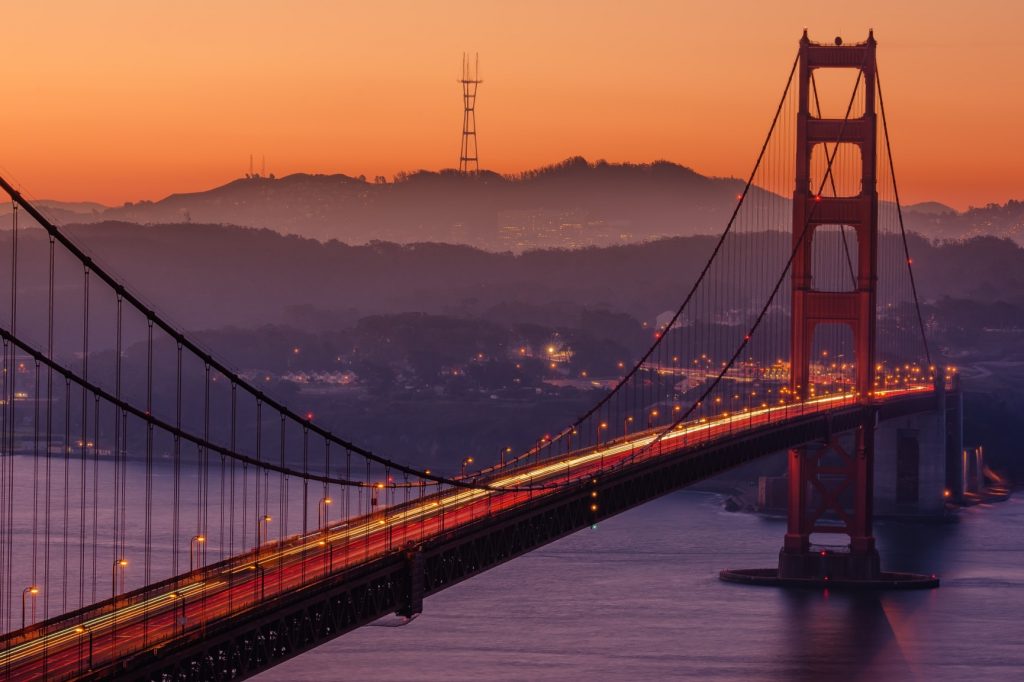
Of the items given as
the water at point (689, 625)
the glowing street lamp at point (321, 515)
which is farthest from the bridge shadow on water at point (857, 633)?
the glowing street lamp at point (321, 515)

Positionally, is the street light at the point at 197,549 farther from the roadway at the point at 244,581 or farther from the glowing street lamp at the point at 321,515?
the glowing street lamp at the point at 321,515

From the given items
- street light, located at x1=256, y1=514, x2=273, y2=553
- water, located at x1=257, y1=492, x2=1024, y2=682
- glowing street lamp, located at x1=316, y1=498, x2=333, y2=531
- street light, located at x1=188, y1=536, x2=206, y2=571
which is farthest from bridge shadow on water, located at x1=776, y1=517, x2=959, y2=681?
street light, located at x1=188, y1=536, x2=206, y2=571

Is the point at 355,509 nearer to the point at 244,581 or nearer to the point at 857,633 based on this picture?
the point at 857,633

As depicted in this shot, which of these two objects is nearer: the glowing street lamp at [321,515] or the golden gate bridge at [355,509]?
the golden gate bridge at [355,509]

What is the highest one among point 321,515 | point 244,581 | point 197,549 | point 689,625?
point 244,581

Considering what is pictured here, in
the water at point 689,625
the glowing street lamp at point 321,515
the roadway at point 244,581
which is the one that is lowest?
the water at point 689,625

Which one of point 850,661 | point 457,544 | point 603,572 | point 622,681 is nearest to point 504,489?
point 457,544

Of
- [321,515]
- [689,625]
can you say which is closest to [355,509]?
[321,515]
